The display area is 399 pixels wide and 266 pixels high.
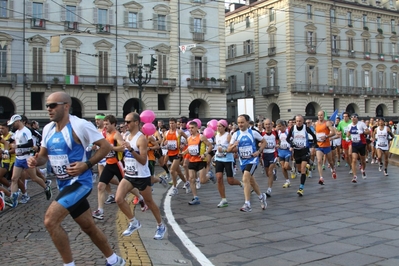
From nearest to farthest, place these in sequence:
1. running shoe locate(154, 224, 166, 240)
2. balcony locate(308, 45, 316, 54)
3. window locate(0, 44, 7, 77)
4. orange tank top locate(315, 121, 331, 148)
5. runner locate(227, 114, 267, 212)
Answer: running shoe locate(154, 224, 166, 240), runner locate(227, 114, 267, 212), orange tank top locate(315, 121, 331, 148), window locate(0, 44, 7, 77), balcony locate(308, 45, 316, 54)

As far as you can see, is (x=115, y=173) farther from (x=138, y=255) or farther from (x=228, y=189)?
(x=228, y=189)

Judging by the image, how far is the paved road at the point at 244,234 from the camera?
5.60m

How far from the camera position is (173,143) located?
40.6 ft

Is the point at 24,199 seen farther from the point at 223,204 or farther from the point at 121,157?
the point at 223,204

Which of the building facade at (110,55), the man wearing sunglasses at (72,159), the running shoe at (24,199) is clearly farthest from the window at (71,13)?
the man wearing sunglasses at (72,159)

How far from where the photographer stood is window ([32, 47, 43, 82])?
3719cm

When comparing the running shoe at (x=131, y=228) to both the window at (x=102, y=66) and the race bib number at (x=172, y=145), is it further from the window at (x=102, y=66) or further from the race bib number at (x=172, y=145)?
the window at (x=102, y=66)

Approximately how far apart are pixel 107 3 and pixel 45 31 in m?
5.62

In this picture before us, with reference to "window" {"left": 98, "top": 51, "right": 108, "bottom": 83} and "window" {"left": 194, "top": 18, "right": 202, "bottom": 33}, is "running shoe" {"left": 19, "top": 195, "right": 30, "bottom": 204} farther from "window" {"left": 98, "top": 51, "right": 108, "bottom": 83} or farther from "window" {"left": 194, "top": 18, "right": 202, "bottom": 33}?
"window" {"left": 194, "top": 18, "right": 202, "bottom": 33}

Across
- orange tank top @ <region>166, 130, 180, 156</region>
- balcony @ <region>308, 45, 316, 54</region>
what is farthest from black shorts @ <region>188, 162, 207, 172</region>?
balcony @ <region>308, 45, 316, 54</region>

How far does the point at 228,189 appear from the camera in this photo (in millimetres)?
12461

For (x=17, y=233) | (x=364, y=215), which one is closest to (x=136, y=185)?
(x=17, y=233)

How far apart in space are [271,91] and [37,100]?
971 inches

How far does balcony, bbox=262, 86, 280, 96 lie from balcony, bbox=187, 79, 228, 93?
7.99m
